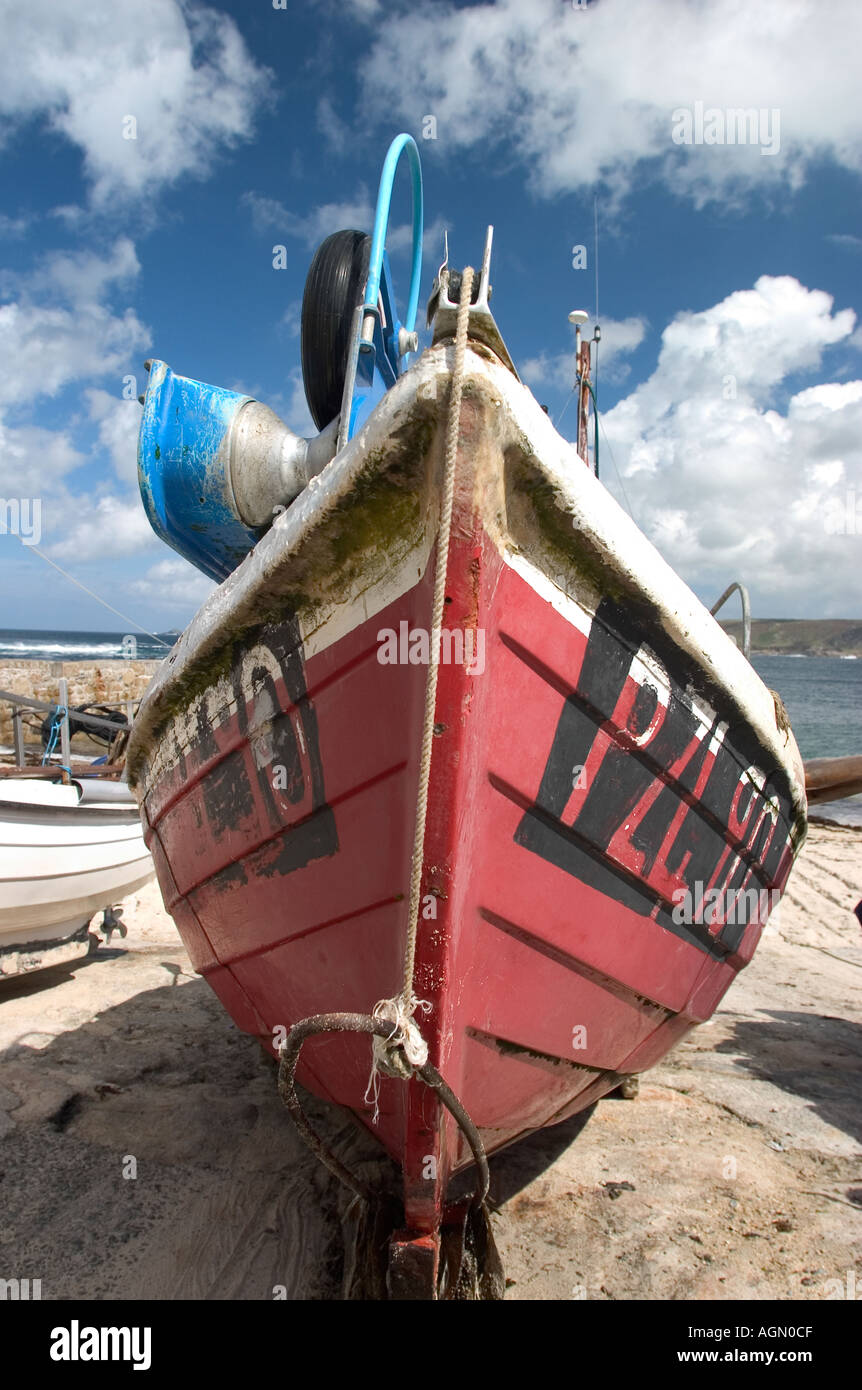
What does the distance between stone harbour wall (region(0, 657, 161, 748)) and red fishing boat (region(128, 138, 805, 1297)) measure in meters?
16.5

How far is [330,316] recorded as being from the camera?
4.88 m

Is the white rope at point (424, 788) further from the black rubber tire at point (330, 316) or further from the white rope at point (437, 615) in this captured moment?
the black rubber tire at point (330, 316)

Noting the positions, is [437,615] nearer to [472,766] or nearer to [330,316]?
[472,766]

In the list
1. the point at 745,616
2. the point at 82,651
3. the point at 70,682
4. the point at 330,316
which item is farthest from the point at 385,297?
the point at 82,651

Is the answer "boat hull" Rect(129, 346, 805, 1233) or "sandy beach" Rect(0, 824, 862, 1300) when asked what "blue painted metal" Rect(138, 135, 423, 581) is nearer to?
A: "boat hull" Rect(129, 346, 805, 1233)

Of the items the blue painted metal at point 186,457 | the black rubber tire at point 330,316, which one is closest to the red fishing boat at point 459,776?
the blue painted metal at point 186,457

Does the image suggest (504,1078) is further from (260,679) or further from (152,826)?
(152,826)

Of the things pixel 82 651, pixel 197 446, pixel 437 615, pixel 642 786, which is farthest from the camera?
pixel 82 651

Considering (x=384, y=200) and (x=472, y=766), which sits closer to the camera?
(x=472, y=766)

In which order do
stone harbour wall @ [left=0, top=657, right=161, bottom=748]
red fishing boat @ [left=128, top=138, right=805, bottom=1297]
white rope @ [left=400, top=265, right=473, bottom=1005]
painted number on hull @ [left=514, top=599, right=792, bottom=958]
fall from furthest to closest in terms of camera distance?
1. stone harbour wall @ [left=0, top=657, right=161, bottom=748]
2. painted number on hull @ [left=514, top=599, right=792, bottom=958]
3. red fishing boat @ [left=128, top=138, right=805, bottom=1297]
4. white rope @ [left=400, top=265, right=473, bottom=1005]

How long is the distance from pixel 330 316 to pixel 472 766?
4.05 meters

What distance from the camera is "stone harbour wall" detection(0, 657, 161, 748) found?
57.9 ft

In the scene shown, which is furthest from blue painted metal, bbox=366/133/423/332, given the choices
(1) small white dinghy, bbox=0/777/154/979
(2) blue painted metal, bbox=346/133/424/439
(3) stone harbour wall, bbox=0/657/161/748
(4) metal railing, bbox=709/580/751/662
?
(3) stone harbour wall, bbox=0/657/161/748
